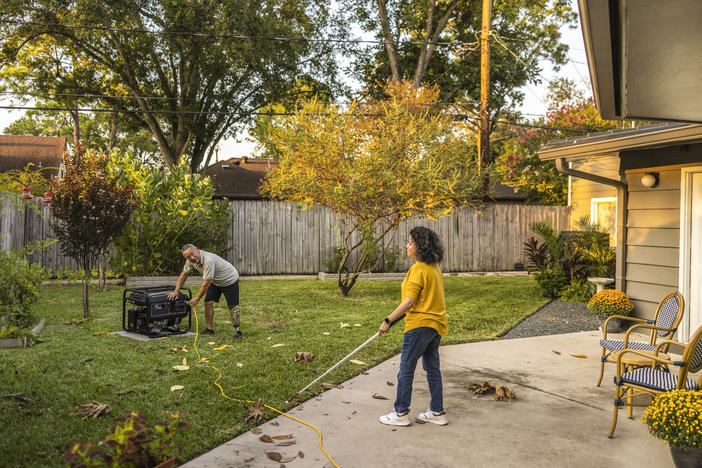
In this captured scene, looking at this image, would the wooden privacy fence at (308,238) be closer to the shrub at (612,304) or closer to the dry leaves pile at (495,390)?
the shrub at (612,304)

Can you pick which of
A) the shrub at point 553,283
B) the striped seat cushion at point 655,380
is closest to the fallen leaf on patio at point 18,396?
the striped seat cushion at point 655,380

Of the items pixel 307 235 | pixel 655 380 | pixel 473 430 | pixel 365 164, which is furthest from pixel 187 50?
pixel 655 380

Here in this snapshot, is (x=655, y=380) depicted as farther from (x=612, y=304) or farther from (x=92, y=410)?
(x=92, y=410)

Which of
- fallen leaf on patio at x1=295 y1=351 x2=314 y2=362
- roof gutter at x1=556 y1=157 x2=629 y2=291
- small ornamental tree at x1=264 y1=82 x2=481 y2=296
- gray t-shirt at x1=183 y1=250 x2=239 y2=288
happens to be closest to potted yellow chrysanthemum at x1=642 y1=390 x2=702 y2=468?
fallen leaf on patio at x1=295 y1=351 x2=314 y2=362

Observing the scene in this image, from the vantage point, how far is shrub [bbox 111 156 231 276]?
12508 millimetres

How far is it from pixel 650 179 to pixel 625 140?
76 cm

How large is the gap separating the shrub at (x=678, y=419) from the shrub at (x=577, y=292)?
784 cm

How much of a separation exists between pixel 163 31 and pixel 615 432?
18626 millimetres

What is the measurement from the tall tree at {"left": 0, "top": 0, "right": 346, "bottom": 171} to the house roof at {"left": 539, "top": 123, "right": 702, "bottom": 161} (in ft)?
40.6

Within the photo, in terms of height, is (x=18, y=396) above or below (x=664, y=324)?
below

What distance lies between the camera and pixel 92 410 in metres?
4.43

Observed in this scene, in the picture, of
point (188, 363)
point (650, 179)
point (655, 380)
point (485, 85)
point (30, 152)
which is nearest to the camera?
point (655, 380)

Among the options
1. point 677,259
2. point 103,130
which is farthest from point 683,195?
point 103,130

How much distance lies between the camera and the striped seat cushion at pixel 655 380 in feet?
13.3
